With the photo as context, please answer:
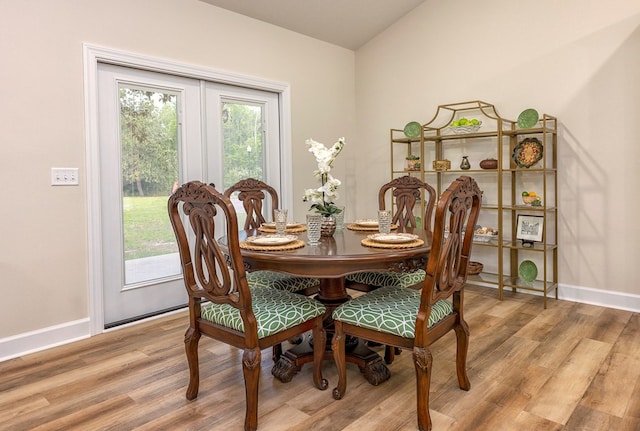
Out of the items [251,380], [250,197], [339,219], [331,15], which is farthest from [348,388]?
[331,15]

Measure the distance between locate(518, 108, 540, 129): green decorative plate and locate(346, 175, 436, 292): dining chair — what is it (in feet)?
3.65

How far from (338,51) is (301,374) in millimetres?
3518

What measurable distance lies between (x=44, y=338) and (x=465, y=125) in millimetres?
3552

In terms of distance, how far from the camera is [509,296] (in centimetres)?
388

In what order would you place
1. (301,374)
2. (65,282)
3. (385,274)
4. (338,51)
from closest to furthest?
(301,374) < (385,274) < (65,282) < (338,51)

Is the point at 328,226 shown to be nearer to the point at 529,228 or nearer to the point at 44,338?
the point at 44,338

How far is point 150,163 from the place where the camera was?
11.1ft

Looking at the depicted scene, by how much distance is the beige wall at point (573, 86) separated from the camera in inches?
134

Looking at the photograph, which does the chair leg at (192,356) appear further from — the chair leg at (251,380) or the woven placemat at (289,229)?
the woven placemat at (289,229)

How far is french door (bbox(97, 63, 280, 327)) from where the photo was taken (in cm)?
318

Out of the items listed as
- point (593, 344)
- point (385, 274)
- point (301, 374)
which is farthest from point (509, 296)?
point (301, 374)

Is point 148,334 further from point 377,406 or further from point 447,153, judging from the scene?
point 447,153

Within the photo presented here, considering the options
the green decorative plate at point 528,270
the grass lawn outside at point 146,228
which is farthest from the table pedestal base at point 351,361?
the green decorative plate at point 528,270

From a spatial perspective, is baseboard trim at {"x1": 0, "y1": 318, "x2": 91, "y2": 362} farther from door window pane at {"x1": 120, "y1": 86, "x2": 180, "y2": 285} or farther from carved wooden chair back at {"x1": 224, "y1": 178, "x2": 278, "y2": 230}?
carved wooden chair back at {"x1": 224, "y1": 178, "x2": 278, "y2": 230}
